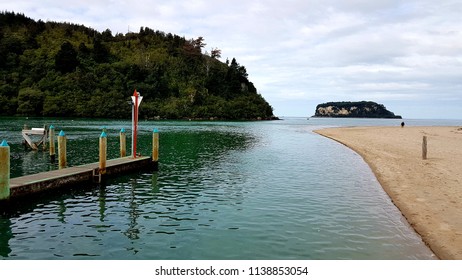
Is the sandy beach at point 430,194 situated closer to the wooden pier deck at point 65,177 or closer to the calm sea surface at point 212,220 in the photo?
the calm sea surface at point 212,220

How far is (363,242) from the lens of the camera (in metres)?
10.1

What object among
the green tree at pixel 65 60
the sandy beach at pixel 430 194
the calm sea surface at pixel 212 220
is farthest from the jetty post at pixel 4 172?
the green tree at pixel 65 60

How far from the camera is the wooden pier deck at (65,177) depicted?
13940mm

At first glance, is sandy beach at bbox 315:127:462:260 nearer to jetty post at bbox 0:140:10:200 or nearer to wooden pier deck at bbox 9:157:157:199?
jetty post at bbox 0:140:10:200

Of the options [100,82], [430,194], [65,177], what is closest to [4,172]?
[65,177]

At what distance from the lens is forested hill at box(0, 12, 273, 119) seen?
135125mm

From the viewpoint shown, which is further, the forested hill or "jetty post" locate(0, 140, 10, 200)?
the forested hill

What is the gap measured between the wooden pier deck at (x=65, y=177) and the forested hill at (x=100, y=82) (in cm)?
12152

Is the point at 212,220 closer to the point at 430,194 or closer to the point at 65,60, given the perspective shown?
the point at 430,194

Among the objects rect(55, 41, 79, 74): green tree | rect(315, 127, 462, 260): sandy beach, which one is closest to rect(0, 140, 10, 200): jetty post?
rect(315, 127, 462, 260): sandy beach

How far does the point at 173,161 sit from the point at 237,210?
1440cm

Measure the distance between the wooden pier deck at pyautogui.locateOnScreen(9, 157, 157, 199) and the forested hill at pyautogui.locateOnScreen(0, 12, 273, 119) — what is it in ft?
399

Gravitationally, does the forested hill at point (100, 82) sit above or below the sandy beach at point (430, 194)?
above
